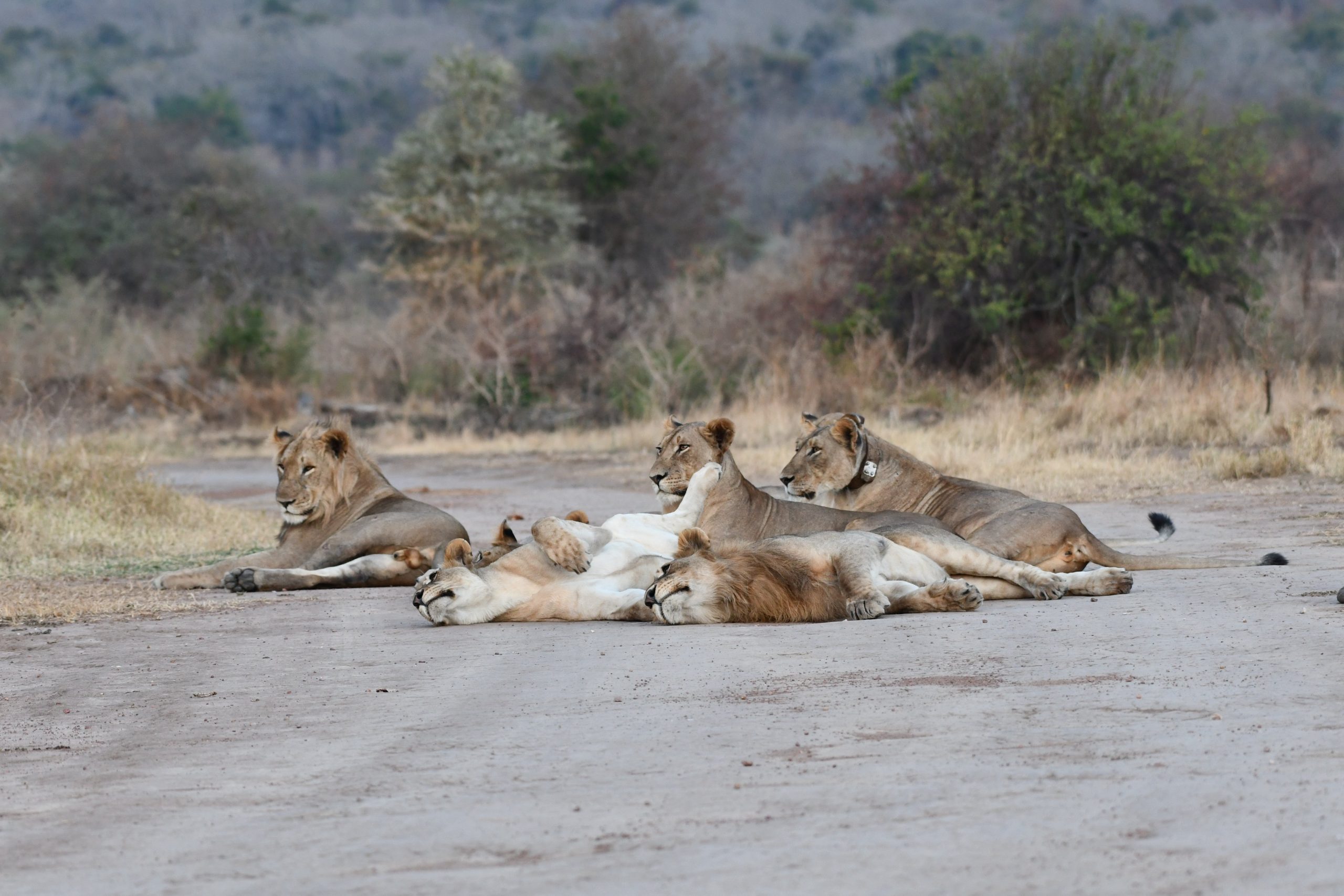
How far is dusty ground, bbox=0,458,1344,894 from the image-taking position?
4.04 meters

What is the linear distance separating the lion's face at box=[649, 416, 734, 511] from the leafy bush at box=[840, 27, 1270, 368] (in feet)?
46.4

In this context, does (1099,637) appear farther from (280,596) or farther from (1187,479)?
(1187,479)

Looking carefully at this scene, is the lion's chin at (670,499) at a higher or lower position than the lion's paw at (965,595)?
higher

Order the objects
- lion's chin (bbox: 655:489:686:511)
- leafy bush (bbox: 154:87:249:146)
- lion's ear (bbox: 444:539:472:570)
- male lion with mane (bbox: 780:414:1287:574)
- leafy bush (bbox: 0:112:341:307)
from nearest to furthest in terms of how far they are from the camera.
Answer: lion's ear (bbox: 444:539:472:570) → male lion with mane (bbox: 780:414:1287:574) → lion's chin (bbox: 655:489:686:511) → leafy bush (bbox: 0:112:341:307) → leafy bush (bbox: 154:87:249:146)

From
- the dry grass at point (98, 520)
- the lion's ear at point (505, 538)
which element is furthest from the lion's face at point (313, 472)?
the lion's ear at point (505, 538)

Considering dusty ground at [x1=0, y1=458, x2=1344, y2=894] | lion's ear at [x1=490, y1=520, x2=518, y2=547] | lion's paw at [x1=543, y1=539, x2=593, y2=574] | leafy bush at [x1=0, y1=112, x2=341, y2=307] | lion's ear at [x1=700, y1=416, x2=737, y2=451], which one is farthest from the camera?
leafy bush at [x1=0, y1=112, x2=341, y2=307]

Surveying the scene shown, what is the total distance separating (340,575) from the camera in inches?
389

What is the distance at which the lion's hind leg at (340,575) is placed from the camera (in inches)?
386

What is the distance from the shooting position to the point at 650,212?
41938 millimetres

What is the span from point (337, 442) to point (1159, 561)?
14.9 feet

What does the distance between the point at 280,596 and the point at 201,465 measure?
1413cm

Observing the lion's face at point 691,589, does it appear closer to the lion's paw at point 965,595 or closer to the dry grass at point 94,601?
the lion's paw at point 965,595

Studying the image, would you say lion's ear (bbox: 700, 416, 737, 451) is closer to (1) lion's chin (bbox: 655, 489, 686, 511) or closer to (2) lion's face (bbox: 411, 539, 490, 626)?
(1) lion's chin (bbox: 655, 489, 686, 511)

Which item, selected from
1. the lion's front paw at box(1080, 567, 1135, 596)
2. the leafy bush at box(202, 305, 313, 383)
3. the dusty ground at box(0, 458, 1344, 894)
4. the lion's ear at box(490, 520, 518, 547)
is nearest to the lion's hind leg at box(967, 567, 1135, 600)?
the lion's front paw at box(1080, 567, 1135, 596)
